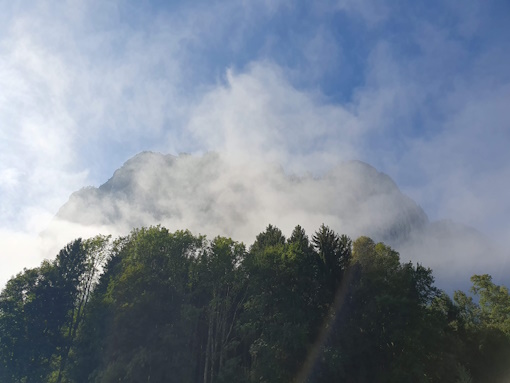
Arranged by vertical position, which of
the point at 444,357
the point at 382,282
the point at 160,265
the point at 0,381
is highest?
the point at 160,265

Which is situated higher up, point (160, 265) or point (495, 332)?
point (160, 265)

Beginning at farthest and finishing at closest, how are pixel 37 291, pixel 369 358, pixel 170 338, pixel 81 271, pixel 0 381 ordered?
pixel 81 271
pixel 37 291
pixel 0 381
pixel 170 338
pixel 369 358

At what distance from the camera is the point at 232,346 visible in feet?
143

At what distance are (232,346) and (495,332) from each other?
116ft

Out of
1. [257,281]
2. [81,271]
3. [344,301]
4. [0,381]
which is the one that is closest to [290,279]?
[257,281]

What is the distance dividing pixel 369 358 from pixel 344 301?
20.7 feet

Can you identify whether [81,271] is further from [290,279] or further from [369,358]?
[369,358]

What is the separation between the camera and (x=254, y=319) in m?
42.0

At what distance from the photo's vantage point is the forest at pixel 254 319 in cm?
3681

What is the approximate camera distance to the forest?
3681 centimetres

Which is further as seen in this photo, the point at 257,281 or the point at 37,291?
the point at 37,291

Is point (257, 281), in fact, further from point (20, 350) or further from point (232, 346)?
point (20, 350)

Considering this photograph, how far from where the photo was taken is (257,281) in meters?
42.6

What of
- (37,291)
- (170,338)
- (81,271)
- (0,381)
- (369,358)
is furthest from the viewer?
(81,271)
